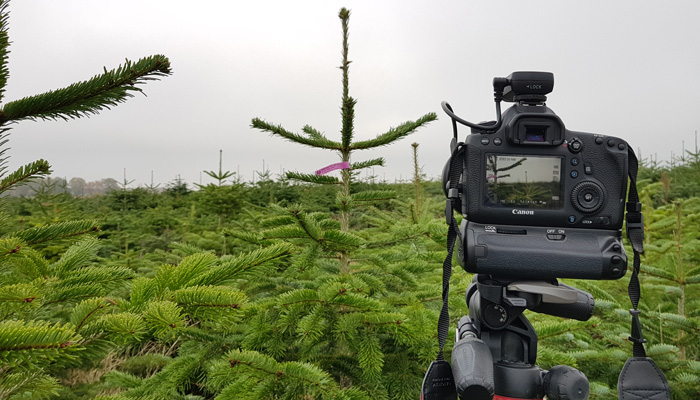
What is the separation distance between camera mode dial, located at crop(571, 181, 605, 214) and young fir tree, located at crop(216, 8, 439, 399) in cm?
93

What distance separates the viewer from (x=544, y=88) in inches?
52.7

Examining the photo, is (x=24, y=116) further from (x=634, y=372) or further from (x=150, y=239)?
(x=150, y=239)

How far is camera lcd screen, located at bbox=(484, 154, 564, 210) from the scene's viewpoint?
50.9 inches

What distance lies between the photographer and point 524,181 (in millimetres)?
1300

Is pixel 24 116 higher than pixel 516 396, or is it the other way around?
pixel 24 116

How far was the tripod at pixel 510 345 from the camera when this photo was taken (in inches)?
46.9

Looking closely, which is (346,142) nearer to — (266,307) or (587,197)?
(266,307)

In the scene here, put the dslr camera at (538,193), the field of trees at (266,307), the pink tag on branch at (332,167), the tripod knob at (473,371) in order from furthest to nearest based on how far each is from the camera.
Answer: the pink tag on branch at (332,167), the dslr camera at (538,193), the tripod knob at (473,371), the field of trees at (266,307)

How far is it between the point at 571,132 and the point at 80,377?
4.46 metres

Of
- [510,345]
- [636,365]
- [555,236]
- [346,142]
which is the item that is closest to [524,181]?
[555,236]

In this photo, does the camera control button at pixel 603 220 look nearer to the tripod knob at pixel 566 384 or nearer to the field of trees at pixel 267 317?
the tripod knob at pixel 566 384

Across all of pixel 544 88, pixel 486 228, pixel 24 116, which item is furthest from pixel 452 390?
pixel 24 116

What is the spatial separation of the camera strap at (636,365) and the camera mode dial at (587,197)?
0.34 ft

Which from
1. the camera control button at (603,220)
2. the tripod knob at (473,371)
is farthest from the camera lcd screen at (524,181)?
the tripod knob at (473,371)
